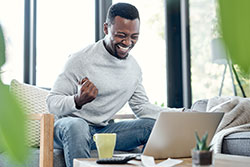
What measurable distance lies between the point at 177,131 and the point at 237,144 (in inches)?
24.7

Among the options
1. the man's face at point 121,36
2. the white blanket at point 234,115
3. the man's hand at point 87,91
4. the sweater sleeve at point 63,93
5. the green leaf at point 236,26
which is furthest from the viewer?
the white blanket at point 234,115

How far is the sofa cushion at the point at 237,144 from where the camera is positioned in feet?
5.70

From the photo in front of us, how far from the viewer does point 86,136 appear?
1.60 m

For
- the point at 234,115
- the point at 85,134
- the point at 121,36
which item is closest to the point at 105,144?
the point at 85,134

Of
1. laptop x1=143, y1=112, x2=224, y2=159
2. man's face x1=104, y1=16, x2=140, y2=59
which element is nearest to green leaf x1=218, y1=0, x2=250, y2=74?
laptop x1=143, y1=112, x2=224, y2=159

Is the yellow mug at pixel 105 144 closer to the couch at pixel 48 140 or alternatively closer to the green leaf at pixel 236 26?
the couch at pixel 48 140

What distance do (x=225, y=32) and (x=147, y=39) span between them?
12 cm

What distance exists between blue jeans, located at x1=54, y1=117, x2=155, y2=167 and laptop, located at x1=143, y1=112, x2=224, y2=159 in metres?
0.36

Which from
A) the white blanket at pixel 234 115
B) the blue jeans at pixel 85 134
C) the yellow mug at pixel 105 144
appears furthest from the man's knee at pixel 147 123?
the yellow mug at pixel 105 144

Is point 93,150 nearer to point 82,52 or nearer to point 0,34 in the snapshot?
point 82,52

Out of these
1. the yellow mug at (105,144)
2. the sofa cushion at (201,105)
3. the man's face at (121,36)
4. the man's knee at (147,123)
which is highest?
the man's face at (121,36)

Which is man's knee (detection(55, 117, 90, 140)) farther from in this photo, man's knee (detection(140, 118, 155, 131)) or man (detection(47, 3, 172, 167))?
man's knee (detection(140, 118, 155, 131))

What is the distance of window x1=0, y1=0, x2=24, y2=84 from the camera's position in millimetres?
133

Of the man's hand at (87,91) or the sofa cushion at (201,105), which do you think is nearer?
the man's hand at (87,91)
